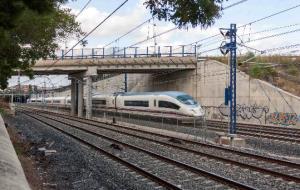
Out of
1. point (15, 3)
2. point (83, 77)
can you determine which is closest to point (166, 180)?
point (15, 3)

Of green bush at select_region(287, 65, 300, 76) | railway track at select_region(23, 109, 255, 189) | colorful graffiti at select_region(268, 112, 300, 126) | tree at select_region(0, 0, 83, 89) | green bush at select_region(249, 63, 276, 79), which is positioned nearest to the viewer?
tree at select_region(0, 0, 83, 89)

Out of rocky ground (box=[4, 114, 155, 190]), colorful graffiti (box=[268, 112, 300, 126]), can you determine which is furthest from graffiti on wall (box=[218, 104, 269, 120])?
rocky ground (box=[4, 114, 155, 190])

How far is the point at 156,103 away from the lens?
4978 cm

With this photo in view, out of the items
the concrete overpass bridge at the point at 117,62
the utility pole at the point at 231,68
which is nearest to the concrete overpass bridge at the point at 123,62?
the concrete overpass bridge at the point at 117,62

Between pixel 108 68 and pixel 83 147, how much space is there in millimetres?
39106

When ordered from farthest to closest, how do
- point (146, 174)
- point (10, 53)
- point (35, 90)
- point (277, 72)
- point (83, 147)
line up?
point (35, 90) < point (277, 72) < point (10, 53) < point (83, 147) < point (146, 174)

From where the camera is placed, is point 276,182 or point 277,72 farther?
point 277,72

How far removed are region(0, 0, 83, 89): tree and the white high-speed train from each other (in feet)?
42.9

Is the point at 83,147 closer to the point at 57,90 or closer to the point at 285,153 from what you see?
the point at 285,153

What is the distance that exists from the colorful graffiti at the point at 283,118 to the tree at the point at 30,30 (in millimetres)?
20283

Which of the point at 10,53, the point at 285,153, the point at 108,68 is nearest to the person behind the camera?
the point at 285,153

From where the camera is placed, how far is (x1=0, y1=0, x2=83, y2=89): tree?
10266 mm

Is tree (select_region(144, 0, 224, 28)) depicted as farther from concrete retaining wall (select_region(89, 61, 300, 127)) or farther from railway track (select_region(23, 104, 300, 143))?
concrete retaining wall (select_region(89, 61, 300, 127))

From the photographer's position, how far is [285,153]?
22906mm
